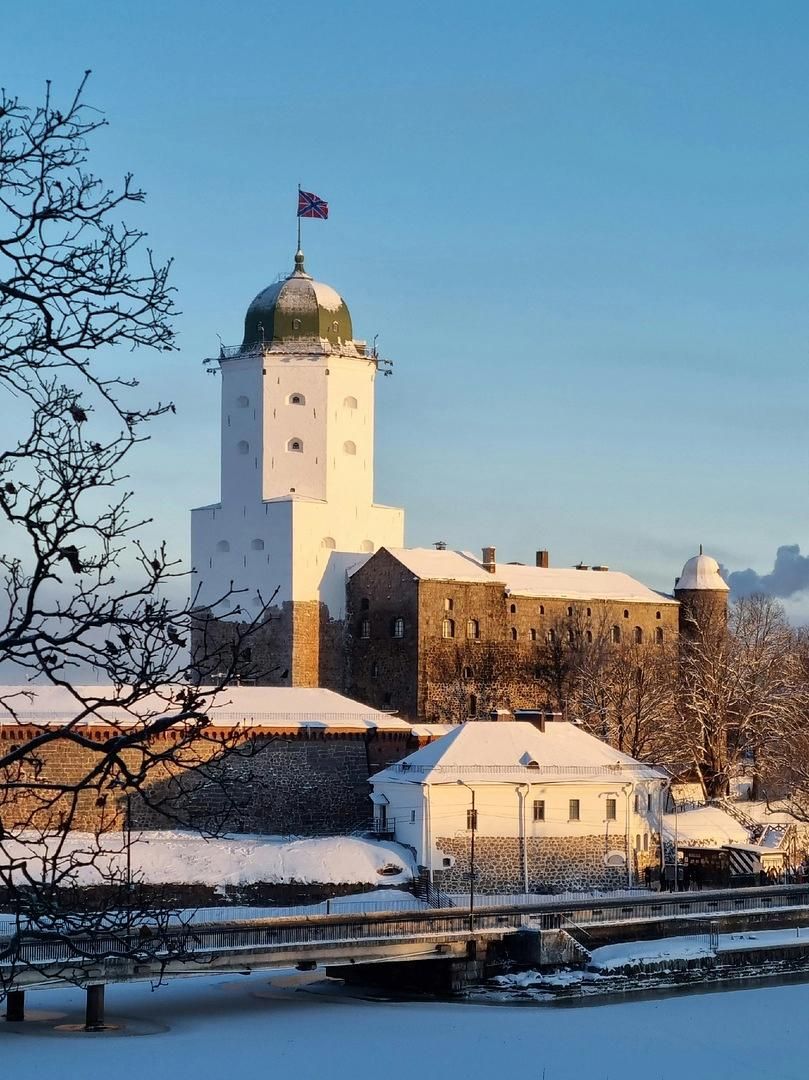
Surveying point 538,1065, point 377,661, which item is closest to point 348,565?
point 377,661

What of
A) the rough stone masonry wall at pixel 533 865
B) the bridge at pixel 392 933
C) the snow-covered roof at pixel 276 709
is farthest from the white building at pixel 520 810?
the snow-covered roof at pixel 276 709

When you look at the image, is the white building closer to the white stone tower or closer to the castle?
the castle

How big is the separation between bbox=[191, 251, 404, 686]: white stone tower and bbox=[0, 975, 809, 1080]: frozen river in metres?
25.6

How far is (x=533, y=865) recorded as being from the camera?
41938 millimetres

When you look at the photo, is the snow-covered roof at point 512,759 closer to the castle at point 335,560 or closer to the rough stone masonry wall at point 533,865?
the rough stone masonry wall at point 533,865

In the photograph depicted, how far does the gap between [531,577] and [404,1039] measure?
35.3 m

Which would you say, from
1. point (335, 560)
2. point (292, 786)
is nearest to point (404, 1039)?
point (292, 786)

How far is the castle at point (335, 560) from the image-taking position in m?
57.4

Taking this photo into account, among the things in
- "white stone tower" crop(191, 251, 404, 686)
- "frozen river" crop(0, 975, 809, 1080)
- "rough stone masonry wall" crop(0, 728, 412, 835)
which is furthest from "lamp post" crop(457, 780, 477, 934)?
"white stone tower" crop(191, 251, 404, 686)

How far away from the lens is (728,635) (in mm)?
65688

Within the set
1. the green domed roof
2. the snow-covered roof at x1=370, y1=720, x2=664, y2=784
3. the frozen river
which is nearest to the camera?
the frozen river

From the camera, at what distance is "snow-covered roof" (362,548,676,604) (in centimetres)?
5878

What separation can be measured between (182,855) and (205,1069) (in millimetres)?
14566

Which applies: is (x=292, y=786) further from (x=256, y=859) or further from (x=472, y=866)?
(x=472, y=866)
